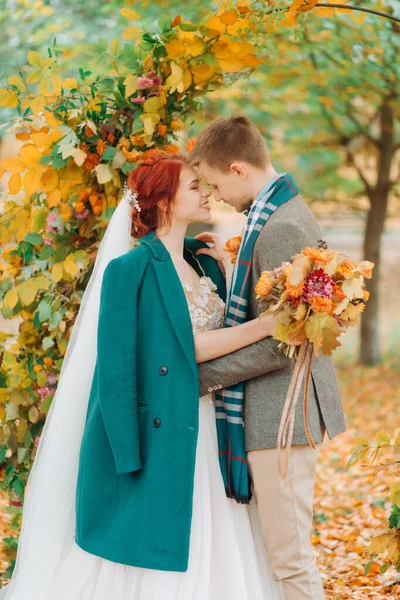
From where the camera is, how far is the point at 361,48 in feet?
21.6

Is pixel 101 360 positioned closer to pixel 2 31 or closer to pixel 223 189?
pixel 223 189

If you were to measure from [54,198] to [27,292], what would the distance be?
0.45 metres

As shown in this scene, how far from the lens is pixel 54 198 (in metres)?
3.29

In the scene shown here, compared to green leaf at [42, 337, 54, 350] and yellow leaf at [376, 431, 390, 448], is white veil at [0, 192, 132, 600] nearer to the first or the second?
green leaf at [42, 337, 54, 350]

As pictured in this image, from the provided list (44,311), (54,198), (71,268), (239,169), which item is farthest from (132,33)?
(44,311)

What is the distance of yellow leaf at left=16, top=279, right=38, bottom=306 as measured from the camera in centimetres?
329

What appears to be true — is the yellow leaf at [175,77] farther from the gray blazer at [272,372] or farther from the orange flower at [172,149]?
the gray blazer at [272,372]

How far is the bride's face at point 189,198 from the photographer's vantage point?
9.33ft

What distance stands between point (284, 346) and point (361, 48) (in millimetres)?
4956

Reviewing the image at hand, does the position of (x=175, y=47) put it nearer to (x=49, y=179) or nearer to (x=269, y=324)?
(x=49, y=179)

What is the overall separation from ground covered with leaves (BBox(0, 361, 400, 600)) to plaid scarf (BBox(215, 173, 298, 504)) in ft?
2.72

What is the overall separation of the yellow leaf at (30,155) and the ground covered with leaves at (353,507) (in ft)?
7.12

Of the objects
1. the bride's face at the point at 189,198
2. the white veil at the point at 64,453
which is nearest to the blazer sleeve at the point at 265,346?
the bride's face at the point at 189,198

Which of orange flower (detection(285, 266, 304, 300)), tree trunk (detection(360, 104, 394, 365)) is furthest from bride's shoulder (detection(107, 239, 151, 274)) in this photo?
tree trunk (detection(360, 104, 394, 365))
